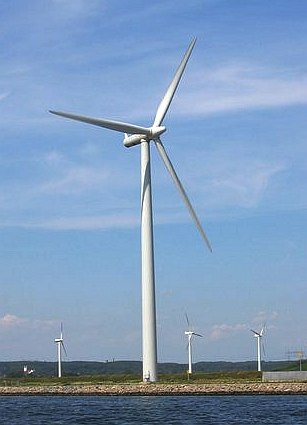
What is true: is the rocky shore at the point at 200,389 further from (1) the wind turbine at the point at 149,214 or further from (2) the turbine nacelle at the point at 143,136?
(2) the turbine nacelle at the point at 143,136

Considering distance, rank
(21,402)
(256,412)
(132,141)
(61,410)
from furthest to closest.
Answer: (132,141) → (21,402) → (61,410) → (256,412)

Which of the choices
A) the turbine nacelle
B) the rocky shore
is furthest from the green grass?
the turbine nacelle

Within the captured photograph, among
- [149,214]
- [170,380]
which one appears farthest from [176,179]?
[170,380]

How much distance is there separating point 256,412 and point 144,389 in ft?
83.9

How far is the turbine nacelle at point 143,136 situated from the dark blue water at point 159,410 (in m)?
24.4

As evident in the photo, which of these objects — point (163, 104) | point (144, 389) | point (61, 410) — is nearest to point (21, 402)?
point (144, 389)

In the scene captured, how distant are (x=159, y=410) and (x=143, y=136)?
34.2 meters

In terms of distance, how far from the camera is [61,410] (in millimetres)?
74188

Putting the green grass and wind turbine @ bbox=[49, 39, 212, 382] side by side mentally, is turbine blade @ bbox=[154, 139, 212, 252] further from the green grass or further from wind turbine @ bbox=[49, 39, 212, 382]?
the green grass

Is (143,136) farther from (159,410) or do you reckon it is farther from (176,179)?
(159,410)

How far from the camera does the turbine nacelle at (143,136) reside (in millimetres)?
94938

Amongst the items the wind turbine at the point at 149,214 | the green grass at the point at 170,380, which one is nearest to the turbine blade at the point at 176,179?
the wind turbine at the point at 149,214

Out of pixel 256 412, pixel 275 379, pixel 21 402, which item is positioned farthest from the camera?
pixel 275 379

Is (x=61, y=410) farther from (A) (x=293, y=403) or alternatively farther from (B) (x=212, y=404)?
(A) (x=293, y=403)
